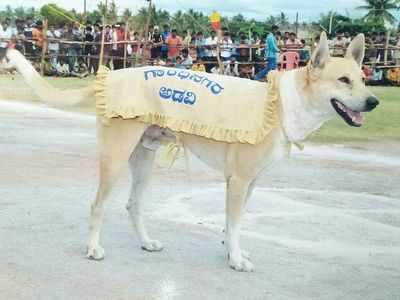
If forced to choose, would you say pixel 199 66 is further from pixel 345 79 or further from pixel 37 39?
pixel 345 79

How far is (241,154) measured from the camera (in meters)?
5.56

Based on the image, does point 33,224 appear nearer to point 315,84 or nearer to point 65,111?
point 315,84

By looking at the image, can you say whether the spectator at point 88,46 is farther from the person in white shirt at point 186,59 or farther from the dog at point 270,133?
the dog at point 270,133

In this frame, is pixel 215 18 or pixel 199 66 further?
pixel 199 66

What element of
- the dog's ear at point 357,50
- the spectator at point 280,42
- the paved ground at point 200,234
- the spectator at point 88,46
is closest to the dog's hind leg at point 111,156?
the paved ground at point 200,234

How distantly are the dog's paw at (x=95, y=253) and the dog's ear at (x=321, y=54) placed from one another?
2041 mm

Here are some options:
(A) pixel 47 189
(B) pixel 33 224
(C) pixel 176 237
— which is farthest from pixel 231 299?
(A) pixel 47 189

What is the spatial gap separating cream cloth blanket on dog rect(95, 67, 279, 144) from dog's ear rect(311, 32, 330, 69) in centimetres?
35

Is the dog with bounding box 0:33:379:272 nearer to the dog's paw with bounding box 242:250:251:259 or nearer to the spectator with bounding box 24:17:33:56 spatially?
the dog's paw with bounding box 242:250:251:259

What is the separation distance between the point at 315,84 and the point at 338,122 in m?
10.9

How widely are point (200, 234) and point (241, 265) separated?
107 cm

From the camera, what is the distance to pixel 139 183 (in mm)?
6137

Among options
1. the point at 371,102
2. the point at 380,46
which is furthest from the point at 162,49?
the point at 371,102

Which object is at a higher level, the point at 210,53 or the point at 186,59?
the point at 210,53
